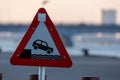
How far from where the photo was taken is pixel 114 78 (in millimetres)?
28578

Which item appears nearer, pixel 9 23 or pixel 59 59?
pixel 59 59

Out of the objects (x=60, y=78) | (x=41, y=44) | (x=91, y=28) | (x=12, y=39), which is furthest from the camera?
(x=12, y=39)

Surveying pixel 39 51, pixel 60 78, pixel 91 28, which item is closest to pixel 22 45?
pixel 39 51

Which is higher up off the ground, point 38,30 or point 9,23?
point 9,23

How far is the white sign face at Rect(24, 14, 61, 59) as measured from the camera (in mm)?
10492

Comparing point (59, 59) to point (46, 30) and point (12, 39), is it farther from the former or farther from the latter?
point (12, 39)

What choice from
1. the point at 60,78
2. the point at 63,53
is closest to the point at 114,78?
the point at 60,78

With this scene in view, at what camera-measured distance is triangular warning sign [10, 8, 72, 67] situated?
10484mm

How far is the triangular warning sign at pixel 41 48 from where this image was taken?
10.5 m

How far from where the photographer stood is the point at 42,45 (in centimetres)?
1048

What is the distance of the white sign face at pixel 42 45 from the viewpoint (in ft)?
34.4

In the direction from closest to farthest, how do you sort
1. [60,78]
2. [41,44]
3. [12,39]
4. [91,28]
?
1. [41,44]
2. [60,78]
3. [91,28]
4. [12,39]

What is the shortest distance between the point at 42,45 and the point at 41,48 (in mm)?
49

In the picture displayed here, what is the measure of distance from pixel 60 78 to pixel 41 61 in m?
16.8
